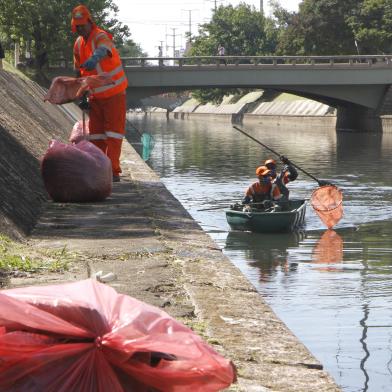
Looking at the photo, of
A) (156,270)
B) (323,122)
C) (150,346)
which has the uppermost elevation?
(150,346)

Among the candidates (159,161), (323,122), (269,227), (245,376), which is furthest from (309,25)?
(245,376)

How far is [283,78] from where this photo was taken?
65.4 meters

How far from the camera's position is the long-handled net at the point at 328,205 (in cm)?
1984

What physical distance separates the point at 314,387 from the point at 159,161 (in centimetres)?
3501

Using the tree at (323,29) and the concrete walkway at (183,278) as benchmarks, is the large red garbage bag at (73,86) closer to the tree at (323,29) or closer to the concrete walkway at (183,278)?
the concrete walkway at (183,278)

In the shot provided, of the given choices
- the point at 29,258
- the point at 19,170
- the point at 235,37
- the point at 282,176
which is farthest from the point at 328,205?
the point at 235,37

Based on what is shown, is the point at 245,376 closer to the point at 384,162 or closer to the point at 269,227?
the point at 269,227

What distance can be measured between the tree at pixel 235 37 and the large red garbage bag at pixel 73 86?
102 m

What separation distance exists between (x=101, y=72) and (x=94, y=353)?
30.9 ft

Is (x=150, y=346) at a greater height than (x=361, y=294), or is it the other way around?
(x=150, y=346)

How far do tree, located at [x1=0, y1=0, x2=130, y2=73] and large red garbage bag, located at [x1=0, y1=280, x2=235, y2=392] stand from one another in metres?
60.3

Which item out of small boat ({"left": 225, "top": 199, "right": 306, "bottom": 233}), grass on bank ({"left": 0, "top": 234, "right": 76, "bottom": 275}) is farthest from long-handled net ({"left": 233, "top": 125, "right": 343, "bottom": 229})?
grass on bank ({"left": 0, "top": 234, "right": 76, "bottom": 275})

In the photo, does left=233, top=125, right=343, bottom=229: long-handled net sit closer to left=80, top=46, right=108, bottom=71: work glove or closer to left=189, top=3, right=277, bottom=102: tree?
left=80, top=46, right=108, bottom=71: work glove

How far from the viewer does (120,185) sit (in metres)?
14.8
